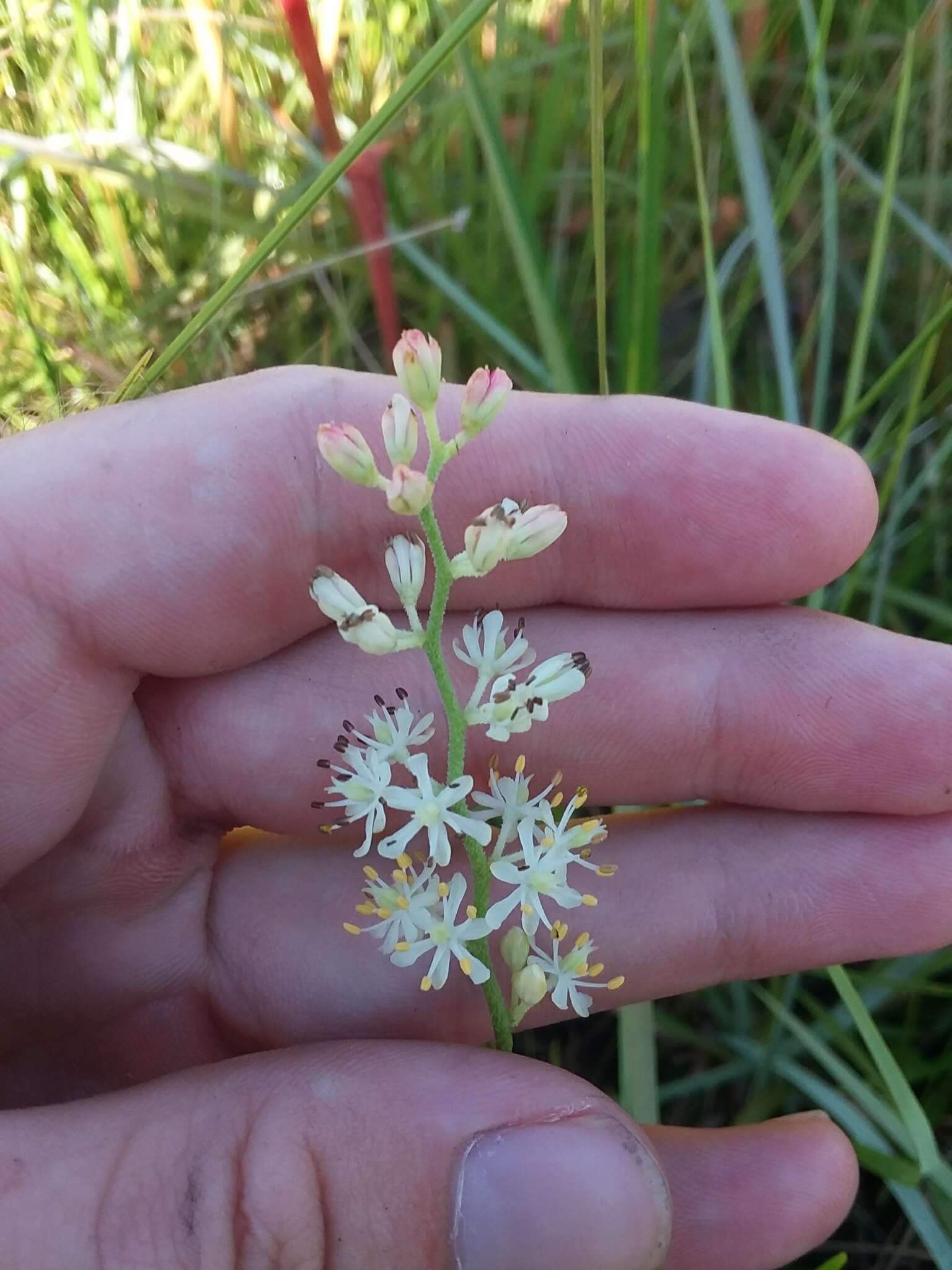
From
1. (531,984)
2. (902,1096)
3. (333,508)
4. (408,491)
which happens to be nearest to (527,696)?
(408,491)

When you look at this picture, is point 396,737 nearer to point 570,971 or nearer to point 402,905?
point 402,905

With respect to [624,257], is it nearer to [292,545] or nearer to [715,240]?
[715,240]

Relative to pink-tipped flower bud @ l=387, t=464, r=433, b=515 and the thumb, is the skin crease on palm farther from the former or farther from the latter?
pink-tipped flower bud @ l=387, t=464, r=433, b=515

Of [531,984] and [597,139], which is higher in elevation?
[597,139]

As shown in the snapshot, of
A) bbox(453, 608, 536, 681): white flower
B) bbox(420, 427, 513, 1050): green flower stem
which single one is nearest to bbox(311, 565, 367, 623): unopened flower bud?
bbox(420, 427, 513, 1050): green flower stem

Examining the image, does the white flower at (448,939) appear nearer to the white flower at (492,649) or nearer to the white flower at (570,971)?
the white flower at (570,971)

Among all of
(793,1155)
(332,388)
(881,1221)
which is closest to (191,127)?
(332,388)
